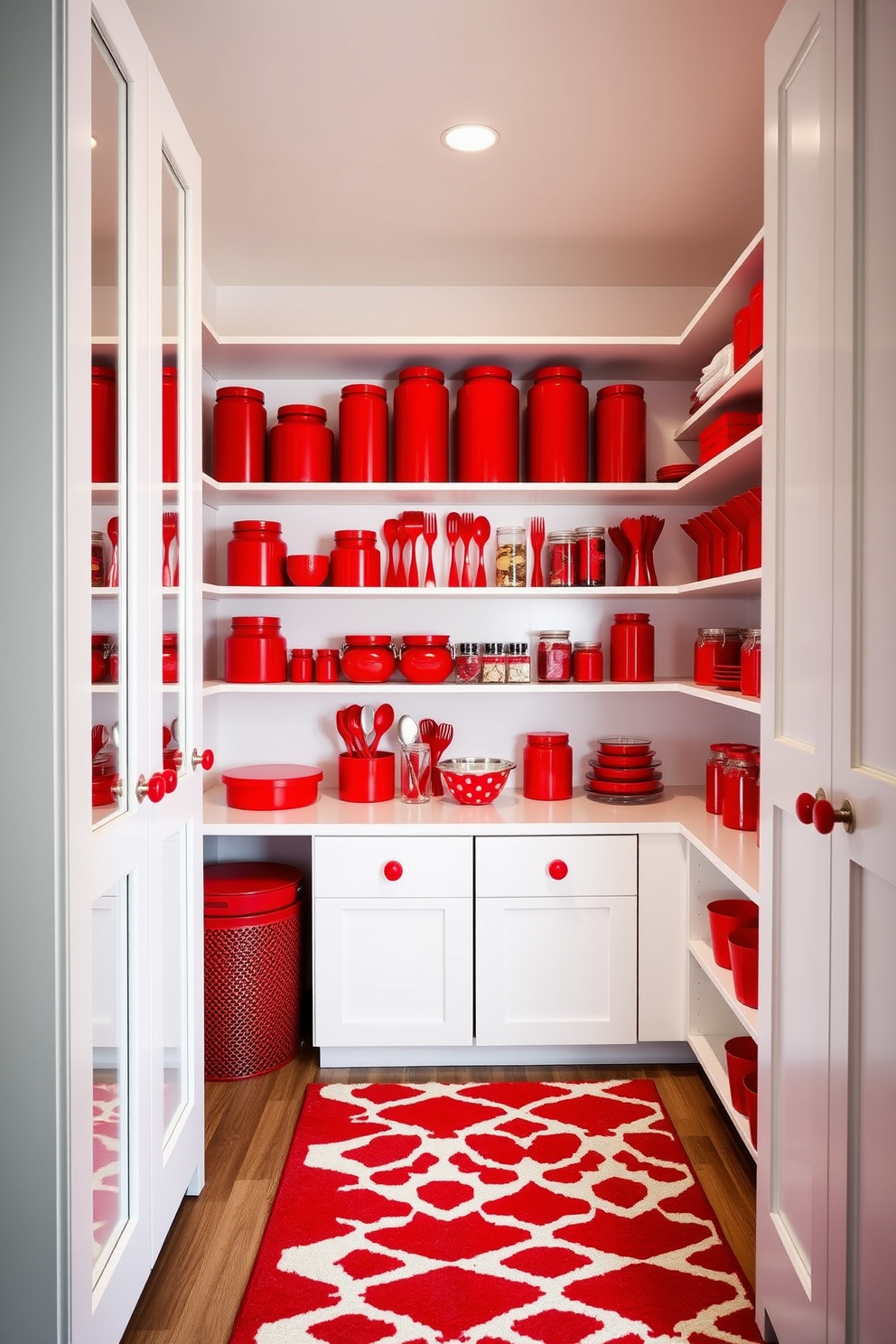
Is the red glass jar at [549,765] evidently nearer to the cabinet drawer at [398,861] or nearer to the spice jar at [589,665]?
the spice jar at [589,665]

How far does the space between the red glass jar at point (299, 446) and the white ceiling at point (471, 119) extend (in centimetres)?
51

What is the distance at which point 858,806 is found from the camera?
1238mm

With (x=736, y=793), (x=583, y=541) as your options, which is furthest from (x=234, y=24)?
(x=736, y=793)

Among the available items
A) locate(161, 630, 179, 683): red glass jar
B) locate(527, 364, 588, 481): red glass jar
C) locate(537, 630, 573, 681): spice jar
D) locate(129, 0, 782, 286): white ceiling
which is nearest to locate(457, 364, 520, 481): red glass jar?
locate(527, 364, 588, 481): red glass jar

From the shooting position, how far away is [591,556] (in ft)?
9.82

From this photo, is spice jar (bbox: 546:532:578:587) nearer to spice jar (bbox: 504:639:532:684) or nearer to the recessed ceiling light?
spice jar (bbox: 504:639:532:684)

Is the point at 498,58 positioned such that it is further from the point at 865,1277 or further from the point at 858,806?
the point at 865,1277

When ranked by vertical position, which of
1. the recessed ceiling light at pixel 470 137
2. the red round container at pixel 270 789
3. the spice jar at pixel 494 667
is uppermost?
the recessed ceiling light at pixel 470 137

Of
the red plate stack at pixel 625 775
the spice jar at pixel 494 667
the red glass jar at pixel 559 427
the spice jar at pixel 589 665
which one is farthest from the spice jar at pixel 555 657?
the red glass jar at pixel 559 427

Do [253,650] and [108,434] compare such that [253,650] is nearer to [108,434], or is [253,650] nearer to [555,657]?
[555,657]

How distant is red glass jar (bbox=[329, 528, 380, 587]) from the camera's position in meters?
2.97

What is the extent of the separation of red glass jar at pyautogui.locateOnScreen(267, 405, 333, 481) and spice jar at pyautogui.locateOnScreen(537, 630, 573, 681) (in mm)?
893

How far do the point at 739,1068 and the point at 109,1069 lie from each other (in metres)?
1.42

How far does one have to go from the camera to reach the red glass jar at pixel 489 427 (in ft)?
9.73
